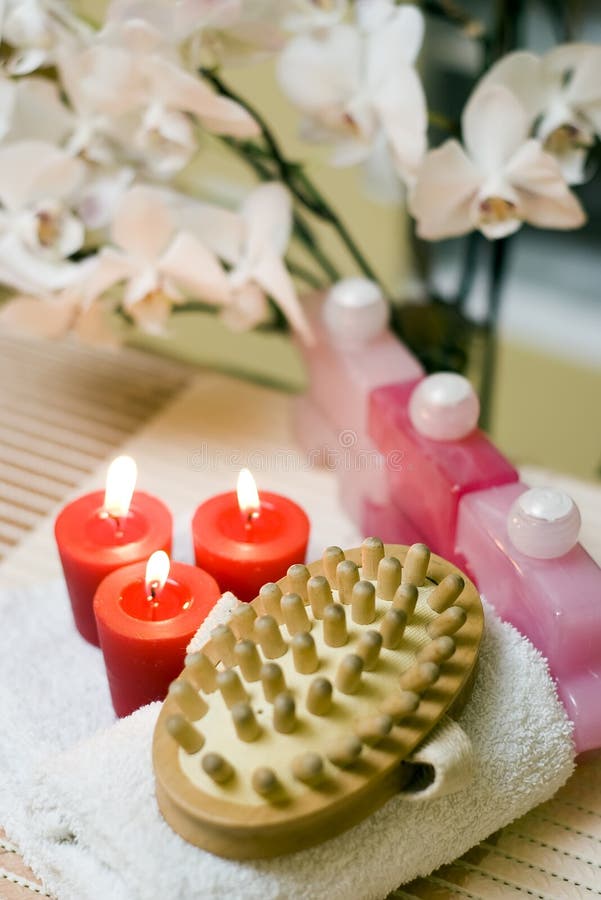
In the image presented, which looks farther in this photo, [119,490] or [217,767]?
[119,490]

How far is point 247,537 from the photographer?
0.65 m

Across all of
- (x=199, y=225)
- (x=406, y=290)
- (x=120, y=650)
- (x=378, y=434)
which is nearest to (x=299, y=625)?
(x=120, y=650)

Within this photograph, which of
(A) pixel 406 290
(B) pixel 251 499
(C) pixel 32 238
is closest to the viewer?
(B) pixel 251 499

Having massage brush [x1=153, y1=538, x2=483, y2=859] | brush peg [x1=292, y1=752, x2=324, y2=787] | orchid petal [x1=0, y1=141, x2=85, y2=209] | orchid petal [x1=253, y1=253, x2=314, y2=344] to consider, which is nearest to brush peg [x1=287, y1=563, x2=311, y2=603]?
massage brush [x1=153, y1=538, x2=483, y2=859]

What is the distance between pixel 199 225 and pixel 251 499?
231 mm

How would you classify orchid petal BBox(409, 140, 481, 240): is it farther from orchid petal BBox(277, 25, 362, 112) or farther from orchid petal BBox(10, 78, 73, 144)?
orchid petal BBox(10, 78, 73, 144)

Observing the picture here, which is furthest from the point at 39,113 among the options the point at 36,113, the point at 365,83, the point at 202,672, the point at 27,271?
the point at 202,672

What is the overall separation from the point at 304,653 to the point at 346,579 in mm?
56

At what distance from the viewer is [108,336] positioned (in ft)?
2.71

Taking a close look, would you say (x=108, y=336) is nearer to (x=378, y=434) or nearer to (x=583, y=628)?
(x=378, y=434)

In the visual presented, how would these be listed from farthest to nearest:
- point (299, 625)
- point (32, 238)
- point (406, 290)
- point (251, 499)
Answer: point (406, 290)
point (32, 238)
point (251, 499)
point (299, 625)

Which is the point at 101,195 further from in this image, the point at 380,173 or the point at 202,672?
the point at 202,672

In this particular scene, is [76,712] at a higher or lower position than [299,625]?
lower

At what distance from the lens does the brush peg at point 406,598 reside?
54 cm
